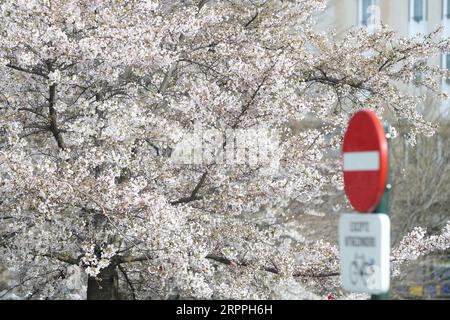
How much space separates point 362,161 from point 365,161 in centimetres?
3

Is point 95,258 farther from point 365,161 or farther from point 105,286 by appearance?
point 365,161

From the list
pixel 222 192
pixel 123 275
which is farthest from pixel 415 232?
pixel 123 275

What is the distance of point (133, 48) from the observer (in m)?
9.09

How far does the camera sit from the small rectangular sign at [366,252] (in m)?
4.28

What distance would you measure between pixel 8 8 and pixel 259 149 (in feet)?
9.77

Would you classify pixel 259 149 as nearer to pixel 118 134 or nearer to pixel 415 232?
pixel 118 134

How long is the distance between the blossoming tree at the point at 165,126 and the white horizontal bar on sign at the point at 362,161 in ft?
14.4

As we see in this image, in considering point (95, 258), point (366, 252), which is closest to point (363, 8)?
point (95, 258)

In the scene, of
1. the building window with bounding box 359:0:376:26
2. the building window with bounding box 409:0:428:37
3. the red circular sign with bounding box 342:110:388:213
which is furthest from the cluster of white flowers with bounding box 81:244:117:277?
the building window with bounding box 409:0:428:37

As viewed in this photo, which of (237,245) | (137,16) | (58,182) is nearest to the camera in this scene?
(58,182)

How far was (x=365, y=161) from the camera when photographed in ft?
14.6

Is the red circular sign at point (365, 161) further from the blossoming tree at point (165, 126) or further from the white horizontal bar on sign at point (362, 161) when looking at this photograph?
the blossoming tree at point (165, 126)

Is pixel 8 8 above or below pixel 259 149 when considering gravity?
above

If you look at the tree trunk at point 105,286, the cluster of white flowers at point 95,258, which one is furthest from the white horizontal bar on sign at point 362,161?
the tree trunk at point 105,286
